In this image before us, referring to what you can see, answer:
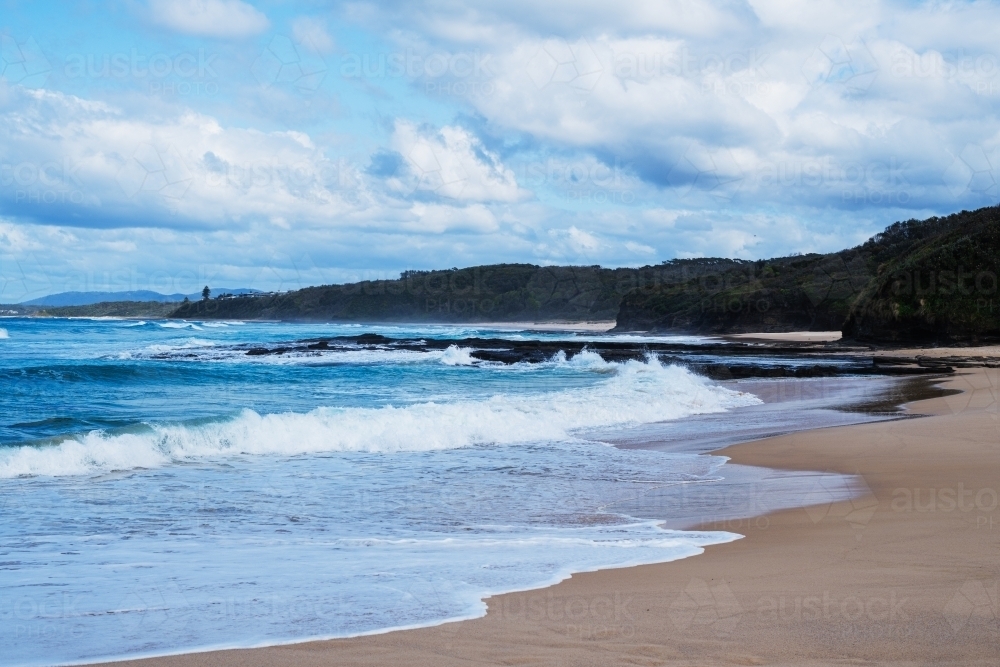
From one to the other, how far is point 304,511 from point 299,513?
0.12 metres

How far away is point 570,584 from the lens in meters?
5.32

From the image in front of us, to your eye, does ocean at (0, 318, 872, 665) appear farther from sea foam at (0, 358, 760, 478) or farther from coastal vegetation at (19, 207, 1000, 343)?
coastal vegetation at (19, 207, 1000, 343)

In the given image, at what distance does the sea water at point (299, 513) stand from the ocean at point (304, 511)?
0.03 m

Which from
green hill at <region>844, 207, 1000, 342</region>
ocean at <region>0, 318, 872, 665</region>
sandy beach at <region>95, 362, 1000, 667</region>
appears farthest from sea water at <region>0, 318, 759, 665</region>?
green hill at <region>844, 207, 1000, 342</region>

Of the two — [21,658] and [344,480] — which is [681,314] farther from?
[21,658]

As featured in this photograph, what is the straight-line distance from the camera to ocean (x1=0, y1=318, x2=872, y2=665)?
190 inches

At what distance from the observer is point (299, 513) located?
26.8 feet

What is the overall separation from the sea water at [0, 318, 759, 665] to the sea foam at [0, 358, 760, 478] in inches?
1.6

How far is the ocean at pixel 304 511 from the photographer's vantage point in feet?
15.9

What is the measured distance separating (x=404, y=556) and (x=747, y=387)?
63.2ft

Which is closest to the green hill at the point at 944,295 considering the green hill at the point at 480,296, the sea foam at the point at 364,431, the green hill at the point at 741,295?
the green hill at the point at 741,295

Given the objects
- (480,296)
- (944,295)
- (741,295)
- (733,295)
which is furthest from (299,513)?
(480,296)

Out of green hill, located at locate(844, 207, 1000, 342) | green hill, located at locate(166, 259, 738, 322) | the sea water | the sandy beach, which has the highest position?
green hill, located at locate(166, 259, 738, 322)

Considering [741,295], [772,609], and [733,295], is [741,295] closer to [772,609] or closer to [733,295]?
[733,295]
